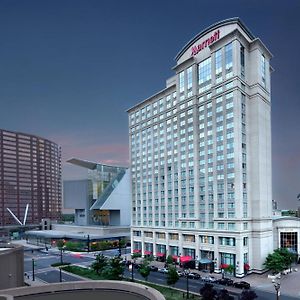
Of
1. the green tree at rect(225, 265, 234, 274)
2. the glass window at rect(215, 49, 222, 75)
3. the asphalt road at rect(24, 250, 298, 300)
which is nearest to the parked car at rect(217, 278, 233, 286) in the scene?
the asphalt road at rect(24, 250, 298, 300)

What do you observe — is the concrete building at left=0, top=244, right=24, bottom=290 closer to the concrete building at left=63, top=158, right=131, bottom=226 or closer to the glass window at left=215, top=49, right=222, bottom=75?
the glass window at left=215, top=49, right=222, bottom=75

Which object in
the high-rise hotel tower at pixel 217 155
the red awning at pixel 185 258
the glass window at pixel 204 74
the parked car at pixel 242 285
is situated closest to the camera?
the parked car at pixel 242 285

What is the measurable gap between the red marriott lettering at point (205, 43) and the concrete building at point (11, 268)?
62.4m

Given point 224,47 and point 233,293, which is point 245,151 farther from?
point 233,293

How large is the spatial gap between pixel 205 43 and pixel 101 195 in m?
79.4

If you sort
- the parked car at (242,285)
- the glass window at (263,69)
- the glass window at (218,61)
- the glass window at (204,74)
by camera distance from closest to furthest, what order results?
the parked car at (242,285)
the glass window at (218,61)
the glass window at (263,69)
the glass window at (204,74)

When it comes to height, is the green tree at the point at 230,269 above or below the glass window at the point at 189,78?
below

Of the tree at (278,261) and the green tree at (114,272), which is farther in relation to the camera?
the tree at (278,261)

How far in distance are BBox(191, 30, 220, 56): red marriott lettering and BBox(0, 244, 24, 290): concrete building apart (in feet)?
205

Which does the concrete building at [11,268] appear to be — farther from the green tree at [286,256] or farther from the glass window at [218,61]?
the glass window at [218,61]

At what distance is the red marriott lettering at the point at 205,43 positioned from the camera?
262 feet

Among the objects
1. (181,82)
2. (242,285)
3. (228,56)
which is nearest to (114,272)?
(242,285)

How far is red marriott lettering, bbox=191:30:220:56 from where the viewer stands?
7997cm

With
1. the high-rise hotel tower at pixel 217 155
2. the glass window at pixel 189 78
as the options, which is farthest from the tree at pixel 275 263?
the glass window at pixel 189 78
